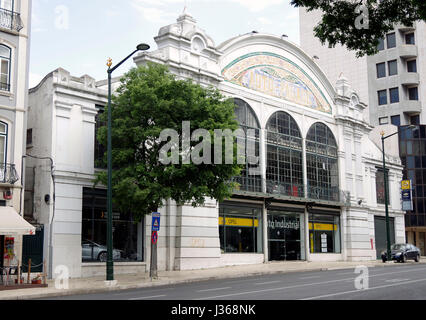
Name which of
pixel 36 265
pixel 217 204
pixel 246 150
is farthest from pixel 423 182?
pixel 36 265

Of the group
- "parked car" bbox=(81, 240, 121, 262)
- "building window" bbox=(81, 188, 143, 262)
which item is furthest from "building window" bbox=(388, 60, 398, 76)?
"parked car" bbox=(81, 240, 121, 262)

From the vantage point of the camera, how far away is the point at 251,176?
33.5 meters

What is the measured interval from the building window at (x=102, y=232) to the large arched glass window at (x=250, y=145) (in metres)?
8.11

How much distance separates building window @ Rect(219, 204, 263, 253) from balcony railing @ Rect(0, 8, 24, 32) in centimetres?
1456

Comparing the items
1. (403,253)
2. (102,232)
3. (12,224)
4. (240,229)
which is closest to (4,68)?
(12,224)

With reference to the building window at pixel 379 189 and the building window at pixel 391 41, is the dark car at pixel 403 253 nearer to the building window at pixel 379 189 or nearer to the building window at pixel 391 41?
the building window at pixel 379 189

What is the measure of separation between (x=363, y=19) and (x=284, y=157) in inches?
882

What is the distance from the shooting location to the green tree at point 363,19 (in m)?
14.0

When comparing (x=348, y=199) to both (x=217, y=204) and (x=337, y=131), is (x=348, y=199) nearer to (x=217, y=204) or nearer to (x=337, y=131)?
(x=337, y=131)

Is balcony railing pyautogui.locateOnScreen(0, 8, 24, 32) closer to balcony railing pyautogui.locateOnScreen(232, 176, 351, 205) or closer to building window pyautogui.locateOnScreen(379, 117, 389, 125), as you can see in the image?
balcony railing pyautogui.locateOnScreen(232, 176, 351, 205)

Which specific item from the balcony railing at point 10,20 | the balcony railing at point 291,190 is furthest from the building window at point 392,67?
the balcony railing at point 10,20

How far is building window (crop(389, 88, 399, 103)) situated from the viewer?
211 feet

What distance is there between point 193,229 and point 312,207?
12251mm

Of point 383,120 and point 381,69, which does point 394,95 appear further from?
point 381,69
